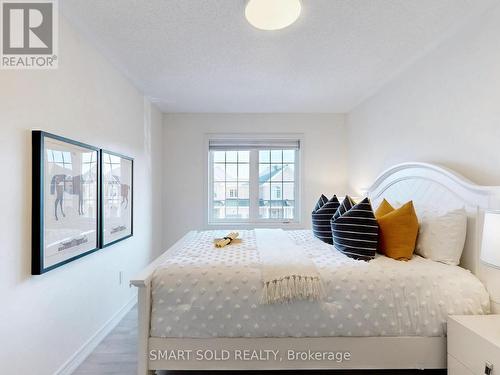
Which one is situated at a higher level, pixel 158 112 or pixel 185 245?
pixel 158 112

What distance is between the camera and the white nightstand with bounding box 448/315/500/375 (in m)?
1.32

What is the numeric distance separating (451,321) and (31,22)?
2.92m

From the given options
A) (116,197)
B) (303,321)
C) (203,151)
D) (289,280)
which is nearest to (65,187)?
(116,197)

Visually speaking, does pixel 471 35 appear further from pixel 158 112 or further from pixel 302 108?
pixel 158 112

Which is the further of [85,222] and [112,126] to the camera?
[112,126]

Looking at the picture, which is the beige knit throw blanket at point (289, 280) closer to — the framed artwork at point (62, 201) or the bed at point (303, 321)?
the bed at point (303, 321)

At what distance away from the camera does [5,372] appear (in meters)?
1.42

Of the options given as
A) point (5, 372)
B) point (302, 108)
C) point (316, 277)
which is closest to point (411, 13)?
point (316, 277)

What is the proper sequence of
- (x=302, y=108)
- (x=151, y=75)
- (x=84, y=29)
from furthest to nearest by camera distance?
(x=302, y=108), (x=151, y=75), (x=84, y=29)

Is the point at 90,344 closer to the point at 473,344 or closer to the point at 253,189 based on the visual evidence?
the point at 473,344

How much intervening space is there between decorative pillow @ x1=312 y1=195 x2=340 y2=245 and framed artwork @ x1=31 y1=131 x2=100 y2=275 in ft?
6.13

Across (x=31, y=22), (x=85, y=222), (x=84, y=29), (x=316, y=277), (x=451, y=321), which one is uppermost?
(x=84, y=29)

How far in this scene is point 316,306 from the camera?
1626 mm

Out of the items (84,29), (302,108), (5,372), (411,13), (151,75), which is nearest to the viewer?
(5,372)
